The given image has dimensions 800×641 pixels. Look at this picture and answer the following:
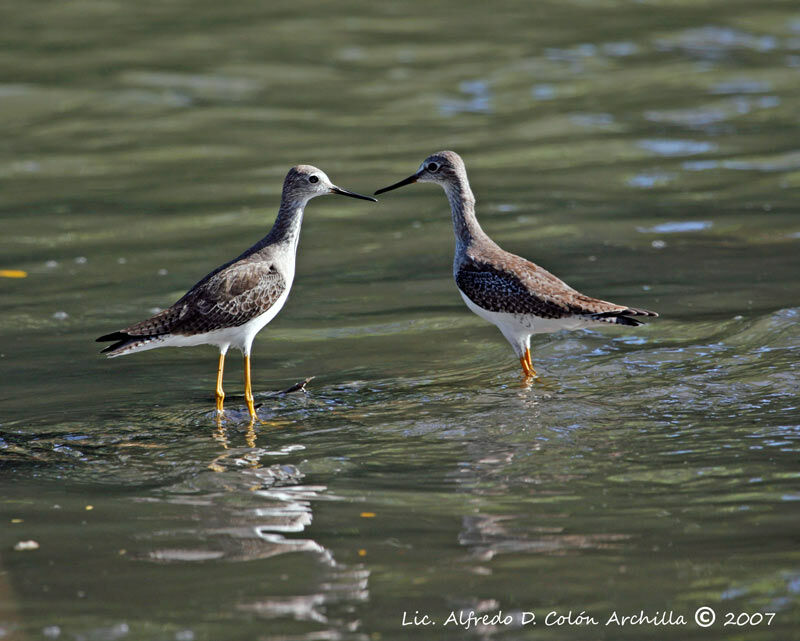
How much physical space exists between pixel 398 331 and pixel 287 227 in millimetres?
1630

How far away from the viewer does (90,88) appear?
19531 mm

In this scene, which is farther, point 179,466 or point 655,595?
point 179,466

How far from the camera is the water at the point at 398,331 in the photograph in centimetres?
619

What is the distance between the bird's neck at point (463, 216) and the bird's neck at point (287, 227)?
5.12 ft

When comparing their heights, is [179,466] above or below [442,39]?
below

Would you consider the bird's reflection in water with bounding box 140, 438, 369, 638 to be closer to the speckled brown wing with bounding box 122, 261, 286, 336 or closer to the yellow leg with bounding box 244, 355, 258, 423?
the yellow leg with bounding box 244, 355, 258, 423

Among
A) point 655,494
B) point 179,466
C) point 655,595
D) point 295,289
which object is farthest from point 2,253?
point 655,595

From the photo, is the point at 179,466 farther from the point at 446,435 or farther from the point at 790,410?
the point at 790,410

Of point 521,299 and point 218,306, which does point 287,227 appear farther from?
point 521,299

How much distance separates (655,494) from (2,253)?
9.09 meters

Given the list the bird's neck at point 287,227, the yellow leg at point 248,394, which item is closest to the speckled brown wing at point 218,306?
the yellow leg at point 248,394

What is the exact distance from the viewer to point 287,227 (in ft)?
34.9

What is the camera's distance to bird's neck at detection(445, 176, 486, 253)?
36.7 feet

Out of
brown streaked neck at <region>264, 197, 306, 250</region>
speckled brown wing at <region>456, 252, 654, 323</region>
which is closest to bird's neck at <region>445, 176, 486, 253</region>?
speckled brown wing at <region>456, 252, 654, 323</region>
